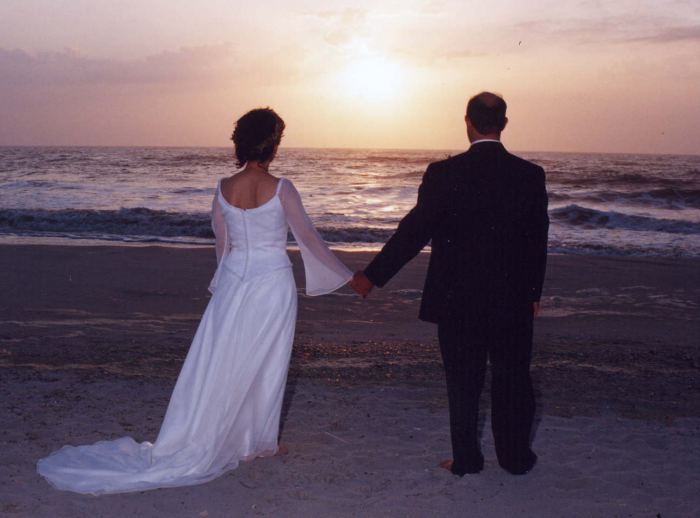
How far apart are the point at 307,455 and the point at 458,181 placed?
73.2 inches

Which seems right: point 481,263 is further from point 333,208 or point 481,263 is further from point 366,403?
point 333,208

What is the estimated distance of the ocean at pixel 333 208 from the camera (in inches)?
771

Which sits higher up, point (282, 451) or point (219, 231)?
point (219, 231)

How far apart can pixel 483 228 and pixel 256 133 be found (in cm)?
129

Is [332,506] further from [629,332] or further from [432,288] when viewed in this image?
[629,332]

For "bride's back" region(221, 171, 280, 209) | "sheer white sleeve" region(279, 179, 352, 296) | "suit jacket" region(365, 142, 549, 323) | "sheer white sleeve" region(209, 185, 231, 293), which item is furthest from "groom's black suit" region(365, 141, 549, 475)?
"sheer white sleeve" region(209, 185, 231, 293)

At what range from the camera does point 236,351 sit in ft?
13.8

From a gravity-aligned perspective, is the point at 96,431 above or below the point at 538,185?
below

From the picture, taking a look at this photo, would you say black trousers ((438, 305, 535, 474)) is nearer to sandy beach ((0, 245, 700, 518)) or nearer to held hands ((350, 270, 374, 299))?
sandy beach ((0, 245, 700, 518))

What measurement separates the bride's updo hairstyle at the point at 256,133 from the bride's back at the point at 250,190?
10 cm

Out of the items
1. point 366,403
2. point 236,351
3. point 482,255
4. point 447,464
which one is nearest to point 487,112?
point 482,255

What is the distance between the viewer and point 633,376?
→ 6.64m

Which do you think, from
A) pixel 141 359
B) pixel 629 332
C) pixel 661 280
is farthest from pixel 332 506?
pixel 661 280

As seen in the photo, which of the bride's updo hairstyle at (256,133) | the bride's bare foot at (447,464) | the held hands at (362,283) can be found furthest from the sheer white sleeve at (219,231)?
the bride's bare foot at (447,464)
